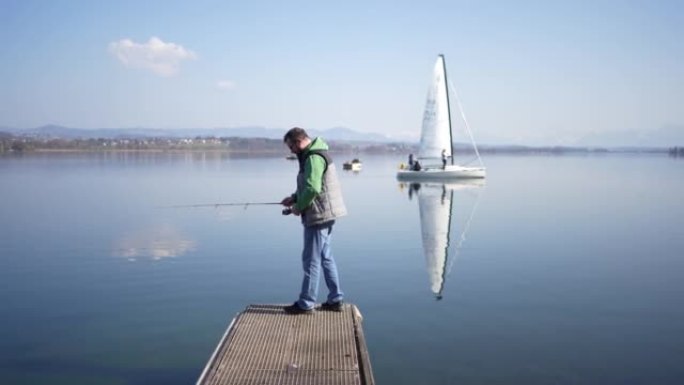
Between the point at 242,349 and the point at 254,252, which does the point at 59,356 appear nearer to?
the point at 242,349

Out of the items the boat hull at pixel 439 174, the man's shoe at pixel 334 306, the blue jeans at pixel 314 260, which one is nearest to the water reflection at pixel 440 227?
the man's shoe at pixel 334 306

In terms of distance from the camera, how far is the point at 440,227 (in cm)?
2227

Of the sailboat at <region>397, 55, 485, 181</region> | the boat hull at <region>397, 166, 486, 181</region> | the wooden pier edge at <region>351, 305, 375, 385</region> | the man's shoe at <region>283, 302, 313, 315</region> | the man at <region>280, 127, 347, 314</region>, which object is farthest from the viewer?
the sailboat at <region>397, 55, 485, 181</region>

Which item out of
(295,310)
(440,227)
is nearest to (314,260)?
(295,310)

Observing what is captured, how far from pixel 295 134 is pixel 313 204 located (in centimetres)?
92

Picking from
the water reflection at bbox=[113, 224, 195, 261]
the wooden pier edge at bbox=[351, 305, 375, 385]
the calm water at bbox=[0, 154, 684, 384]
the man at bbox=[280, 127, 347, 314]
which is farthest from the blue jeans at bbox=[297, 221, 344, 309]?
the water reflection at bbox=[113, 224, 195, 261]

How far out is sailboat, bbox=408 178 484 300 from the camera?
14.3m

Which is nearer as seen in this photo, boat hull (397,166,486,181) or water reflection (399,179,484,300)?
water reflection (399,179,484,300)

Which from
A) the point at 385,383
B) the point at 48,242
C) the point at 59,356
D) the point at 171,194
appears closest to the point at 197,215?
the point at 48,242

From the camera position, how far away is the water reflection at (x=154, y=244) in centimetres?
1582

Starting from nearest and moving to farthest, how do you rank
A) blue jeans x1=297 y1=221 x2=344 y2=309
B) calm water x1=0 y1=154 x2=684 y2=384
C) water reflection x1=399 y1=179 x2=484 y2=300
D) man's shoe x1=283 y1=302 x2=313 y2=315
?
1. blue jeans x1=297 y1=221 x2=344 y2=309
2. man's shoe x1=283 y1=302 x2=313 y2=315
3. calm water x1=0 y1=154 x2=684 y2=384
4. water reflection x1=399 y1=179 x2=484 y2=300

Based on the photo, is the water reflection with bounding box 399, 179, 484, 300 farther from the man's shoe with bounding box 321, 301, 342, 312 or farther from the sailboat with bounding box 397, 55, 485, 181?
the sailboat with bounding box 397, 55, 485, 181

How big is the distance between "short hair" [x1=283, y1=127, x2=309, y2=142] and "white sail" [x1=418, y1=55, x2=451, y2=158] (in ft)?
147

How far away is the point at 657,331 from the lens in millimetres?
9828
